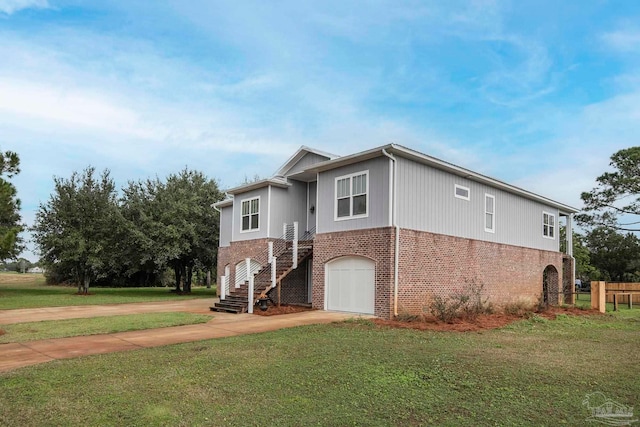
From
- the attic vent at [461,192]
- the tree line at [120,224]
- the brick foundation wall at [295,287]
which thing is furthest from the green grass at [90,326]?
the tree line at [120,224]

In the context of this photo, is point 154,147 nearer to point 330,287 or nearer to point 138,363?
point 330,287

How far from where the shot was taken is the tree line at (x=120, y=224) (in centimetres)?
2633

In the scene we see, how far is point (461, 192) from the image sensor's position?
17.0 m

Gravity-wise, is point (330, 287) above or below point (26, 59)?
below

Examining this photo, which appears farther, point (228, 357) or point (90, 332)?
point (90, 332)

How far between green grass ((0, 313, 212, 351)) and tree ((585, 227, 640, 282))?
40.7 m

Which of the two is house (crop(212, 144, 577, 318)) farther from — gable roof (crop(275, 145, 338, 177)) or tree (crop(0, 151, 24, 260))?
tree (crop(0, 151, 24, 260))

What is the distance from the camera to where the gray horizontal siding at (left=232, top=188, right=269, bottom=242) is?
65.5 ft

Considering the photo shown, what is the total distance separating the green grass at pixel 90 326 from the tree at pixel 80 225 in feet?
44.7

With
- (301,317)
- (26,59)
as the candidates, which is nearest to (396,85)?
(301,317)

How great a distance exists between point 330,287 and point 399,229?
11.6 feet

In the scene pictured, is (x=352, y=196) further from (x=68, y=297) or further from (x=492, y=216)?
(x=68, y=297)

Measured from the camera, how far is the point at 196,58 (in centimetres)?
1616

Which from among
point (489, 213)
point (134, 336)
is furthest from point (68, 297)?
point (489, 213)
